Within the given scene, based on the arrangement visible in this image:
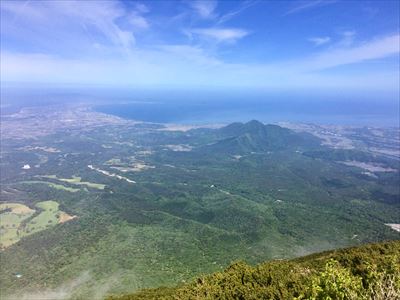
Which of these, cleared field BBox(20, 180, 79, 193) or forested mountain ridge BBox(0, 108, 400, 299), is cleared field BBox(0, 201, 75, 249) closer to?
forested mountain ridge BBox(0, 108, 400, 299)

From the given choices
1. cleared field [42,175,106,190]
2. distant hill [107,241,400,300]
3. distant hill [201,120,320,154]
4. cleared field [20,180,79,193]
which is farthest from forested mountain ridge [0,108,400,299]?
distant hill [107,241,400,300]

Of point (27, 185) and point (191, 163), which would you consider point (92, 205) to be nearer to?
point (27, 185)

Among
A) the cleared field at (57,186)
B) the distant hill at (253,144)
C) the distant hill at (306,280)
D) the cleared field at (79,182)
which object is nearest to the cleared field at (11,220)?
the cleared field at (57,186)

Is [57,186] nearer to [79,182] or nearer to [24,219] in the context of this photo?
[79,182]

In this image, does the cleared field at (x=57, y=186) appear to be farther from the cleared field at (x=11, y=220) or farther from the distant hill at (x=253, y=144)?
the distant hill at (x=253, y=144)

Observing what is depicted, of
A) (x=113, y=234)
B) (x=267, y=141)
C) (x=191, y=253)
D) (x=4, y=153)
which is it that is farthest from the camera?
(x=267, y=141)

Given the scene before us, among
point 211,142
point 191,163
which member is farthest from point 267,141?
point 191,163
